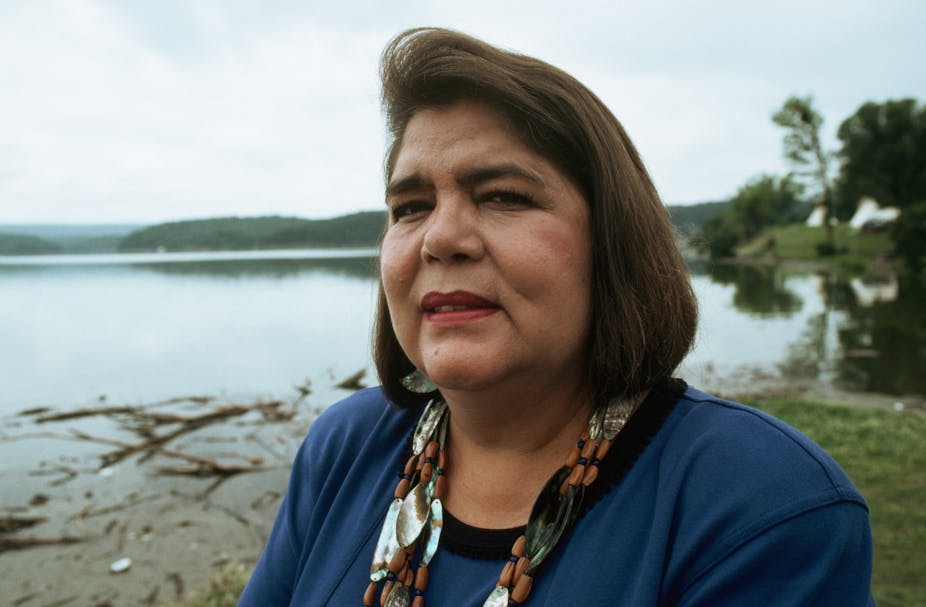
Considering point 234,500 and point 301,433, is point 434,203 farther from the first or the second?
point 301,433

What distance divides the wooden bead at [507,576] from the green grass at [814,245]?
52801 mm

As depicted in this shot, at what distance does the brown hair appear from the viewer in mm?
1701

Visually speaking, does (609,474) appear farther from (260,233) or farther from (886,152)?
(886,152)

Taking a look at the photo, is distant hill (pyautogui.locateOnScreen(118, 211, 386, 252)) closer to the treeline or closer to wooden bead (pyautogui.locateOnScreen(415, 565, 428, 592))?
wooden bead (pyautogui.locateOnScreen(415, 565, 428, 592))

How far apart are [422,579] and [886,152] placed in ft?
219

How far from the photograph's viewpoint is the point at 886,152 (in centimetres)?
5522

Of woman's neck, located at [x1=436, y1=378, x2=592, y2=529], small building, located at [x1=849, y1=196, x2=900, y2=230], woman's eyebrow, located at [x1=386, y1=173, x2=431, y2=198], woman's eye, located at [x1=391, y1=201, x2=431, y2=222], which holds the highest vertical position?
small building, located at [x1=849, y1=196, x2=900, y2=230]

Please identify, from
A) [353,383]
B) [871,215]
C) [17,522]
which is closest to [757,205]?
[871,215]

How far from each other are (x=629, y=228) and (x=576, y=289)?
9.1 inches

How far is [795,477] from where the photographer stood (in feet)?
4.33

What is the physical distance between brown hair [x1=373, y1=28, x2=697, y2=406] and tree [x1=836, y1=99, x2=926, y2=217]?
64.6m

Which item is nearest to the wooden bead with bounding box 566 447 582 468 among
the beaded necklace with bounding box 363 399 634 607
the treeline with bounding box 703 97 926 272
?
the beaded necklace with bounding box 363 399 634 607

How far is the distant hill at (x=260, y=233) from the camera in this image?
3979mm

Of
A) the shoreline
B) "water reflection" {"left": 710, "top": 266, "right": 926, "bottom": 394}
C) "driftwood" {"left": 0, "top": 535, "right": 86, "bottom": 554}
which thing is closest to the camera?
the shoreline
